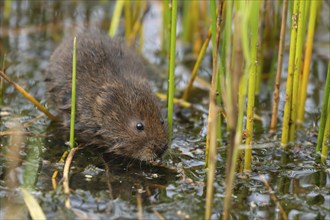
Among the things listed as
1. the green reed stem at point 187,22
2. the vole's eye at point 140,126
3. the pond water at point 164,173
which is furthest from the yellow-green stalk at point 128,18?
the vole's eye at point 140,126

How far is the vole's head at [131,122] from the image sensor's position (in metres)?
4.57

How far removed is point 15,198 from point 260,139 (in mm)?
2110

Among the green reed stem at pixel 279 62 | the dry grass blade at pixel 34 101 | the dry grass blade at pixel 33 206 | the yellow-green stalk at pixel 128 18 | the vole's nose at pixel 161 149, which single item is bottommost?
the dry grass blade at pixel 33 206

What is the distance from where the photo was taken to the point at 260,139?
5.16 meters

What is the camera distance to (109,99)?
15.9 ft

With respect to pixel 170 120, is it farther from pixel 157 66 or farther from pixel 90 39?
pixel 157 66

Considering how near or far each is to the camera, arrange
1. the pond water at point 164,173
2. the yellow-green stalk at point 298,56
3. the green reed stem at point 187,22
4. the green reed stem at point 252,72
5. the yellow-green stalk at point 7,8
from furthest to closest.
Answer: the yellow-green stalk at point 7,8
the green reed stem at point 187,22
the yellow-green stalk at point 298,56
the pond water at point 164,173
the green reed stem at point 252,72

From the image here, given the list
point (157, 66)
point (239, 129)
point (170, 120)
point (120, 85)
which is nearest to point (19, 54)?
point (157, 66)

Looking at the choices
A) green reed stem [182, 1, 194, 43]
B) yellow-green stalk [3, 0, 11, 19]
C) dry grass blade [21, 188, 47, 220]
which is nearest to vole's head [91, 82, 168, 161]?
dry grass blade [21, 188, 47, 220]

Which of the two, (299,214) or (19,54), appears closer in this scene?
(299,214)

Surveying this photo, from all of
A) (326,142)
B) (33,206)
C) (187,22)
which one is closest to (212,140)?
(33,206)

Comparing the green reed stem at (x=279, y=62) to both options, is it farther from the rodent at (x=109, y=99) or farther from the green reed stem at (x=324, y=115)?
the rodent at (x=109, y=99)

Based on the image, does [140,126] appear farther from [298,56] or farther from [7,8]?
[7,8]

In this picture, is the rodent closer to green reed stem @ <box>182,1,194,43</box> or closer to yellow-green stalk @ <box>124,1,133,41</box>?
yellow-green stalk @ <box>124,1,133,41</box>
